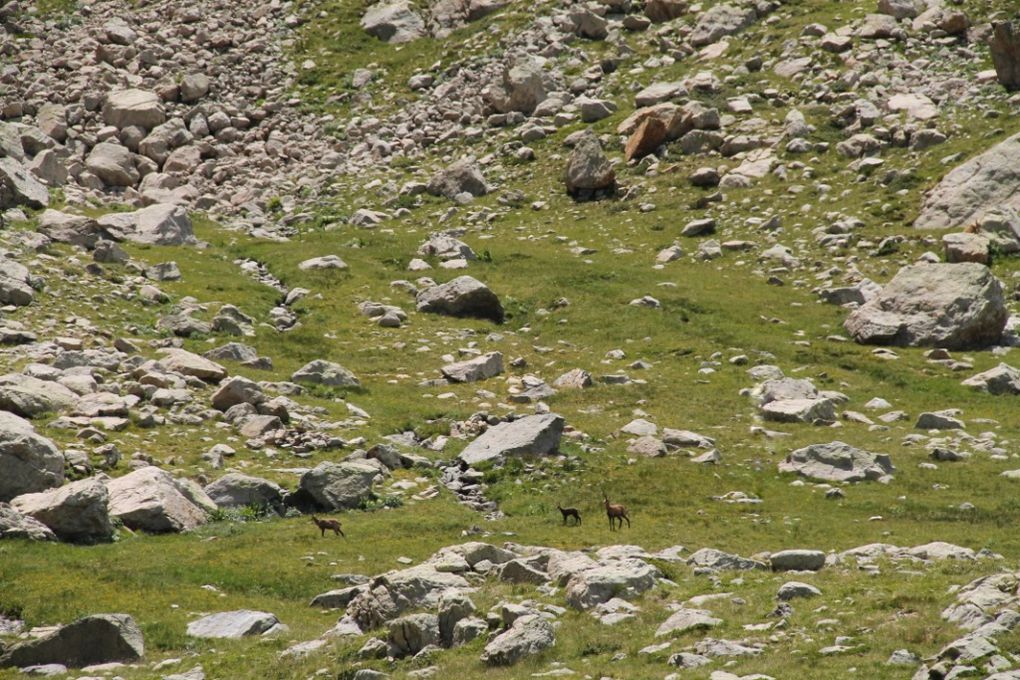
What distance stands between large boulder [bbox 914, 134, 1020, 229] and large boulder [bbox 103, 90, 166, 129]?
52286 mm

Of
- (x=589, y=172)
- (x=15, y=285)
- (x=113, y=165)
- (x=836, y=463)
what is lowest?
(x=836, y=463)

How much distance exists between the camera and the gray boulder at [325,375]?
44844 millimetres

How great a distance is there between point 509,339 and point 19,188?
94.0ft

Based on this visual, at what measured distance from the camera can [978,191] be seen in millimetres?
59250

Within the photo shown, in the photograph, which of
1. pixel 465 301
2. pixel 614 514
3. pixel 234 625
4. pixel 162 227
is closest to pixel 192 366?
pixel 465 301

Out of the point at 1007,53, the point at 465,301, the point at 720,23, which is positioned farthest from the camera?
the point at 720,23

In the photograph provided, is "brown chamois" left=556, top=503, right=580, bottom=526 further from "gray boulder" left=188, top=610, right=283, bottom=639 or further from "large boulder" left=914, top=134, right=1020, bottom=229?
"large boulder" left=914, top=134, right=1020, bottom=229

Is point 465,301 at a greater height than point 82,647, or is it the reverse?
point 82,647

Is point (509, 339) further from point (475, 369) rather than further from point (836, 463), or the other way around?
point (836, 463)

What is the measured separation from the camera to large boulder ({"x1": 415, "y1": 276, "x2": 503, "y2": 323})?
55562mm

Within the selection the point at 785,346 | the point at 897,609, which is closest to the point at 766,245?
the point at 785,346

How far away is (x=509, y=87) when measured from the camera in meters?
82.1

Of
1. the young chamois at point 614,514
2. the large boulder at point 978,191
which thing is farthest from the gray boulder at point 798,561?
the large boulder at point 978,191

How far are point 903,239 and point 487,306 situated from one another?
2060cm
